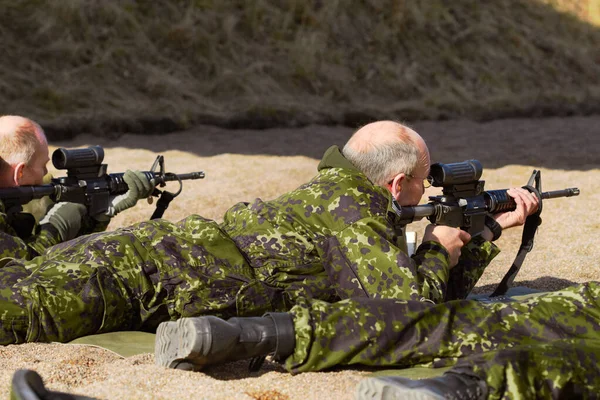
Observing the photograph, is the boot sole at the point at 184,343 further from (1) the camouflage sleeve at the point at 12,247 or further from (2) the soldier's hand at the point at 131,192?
(2) the soldier's hand at the point at 131,192

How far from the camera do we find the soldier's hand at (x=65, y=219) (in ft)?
14.6

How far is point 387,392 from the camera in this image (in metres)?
2.45

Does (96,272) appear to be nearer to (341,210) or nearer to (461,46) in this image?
(341,210)

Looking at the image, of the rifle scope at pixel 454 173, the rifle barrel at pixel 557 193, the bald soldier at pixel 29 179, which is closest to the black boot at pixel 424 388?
the rifle scope at pixel 454 173

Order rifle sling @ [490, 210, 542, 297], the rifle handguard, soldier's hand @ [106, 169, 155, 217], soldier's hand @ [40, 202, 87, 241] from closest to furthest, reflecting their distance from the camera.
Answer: the rifle handguard
rifle sling @ [490, 210, 542, 297]
soldier's hand @ [40, 202, 87, 241]
soldier's hand @ [106, 169, 155, 217]

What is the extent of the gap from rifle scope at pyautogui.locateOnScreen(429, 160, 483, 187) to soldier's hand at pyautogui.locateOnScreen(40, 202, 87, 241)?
179 centimetres

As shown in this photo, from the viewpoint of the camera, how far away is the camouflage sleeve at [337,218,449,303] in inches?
Answer: 129

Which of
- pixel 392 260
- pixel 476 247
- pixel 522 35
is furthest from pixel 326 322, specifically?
pixel 522 35

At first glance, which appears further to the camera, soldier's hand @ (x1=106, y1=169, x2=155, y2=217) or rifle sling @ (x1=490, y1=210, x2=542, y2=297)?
soldier's hand @ (x1=106, y1=169, x2=155, y2=217)

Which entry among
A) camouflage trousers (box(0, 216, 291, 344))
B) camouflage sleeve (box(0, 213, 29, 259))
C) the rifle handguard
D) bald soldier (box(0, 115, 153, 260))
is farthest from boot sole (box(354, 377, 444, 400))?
bald soldier (box(0, 115, 153, 260))

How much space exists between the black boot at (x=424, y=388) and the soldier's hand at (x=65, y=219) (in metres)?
2.34

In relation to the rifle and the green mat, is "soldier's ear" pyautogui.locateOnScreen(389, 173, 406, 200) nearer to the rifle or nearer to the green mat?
the green mat

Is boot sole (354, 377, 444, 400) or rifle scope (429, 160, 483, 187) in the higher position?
rifle scope (429, 160, 483, 187)

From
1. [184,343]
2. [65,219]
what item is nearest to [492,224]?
[184,343]
